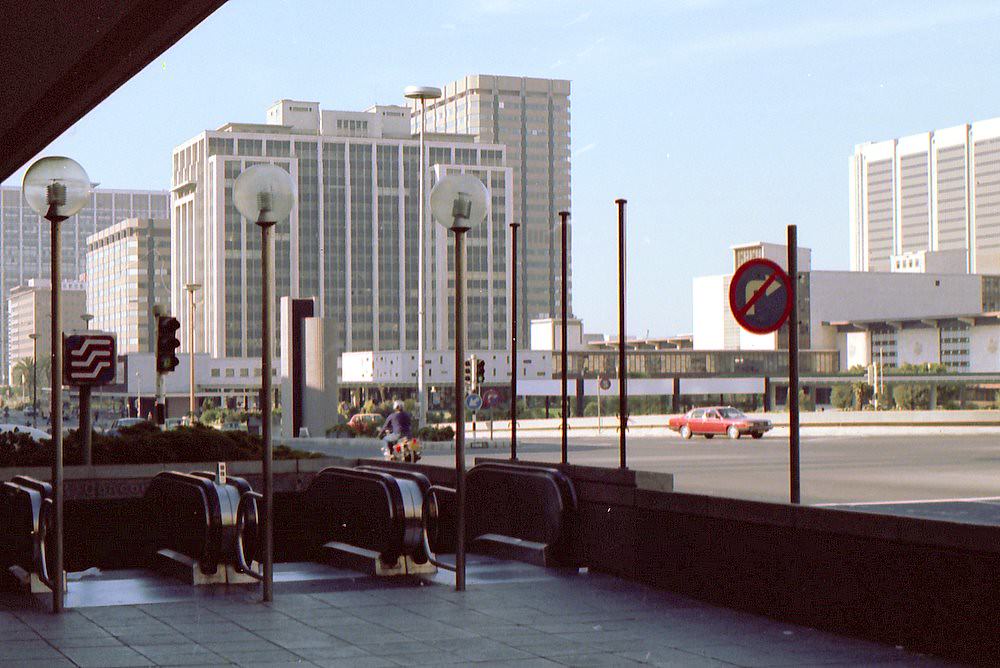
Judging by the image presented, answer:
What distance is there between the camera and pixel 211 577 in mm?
11227

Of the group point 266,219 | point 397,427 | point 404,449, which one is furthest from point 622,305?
point 404,449

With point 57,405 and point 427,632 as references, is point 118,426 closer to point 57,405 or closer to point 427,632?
point 57,405

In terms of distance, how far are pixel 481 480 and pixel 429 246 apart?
117 m

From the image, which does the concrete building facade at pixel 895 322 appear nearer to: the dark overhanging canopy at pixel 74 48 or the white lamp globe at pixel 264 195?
the white lamp globe at pixel 264 195

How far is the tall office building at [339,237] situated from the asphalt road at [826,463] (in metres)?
46.8

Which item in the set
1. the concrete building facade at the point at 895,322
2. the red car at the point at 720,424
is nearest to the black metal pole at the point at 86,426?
the red car at the point at 720,424

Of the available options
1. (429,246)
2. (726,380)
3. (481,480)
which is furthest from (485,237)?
(481,480)

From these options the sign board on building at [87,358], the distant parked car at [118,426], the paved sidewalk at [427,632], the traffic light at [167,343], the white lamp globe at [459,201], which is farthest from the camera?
the traffic light at [167,343]

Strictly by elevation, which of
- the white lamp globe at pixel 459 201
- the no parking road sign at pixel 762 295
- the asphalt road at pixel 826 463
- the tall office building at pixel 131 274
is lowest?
the asphalt road at pixel 826 463

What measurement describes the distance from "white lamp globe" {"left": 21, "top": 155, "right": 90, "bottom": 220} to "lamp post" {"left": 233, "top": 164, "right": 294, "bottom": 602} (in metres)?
1.28

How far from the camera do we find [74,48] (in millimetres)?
8883

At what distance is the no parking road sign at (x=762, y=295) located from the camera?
1058cm

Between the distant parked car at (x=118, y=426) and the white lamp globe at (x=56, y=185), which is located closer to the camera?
the white lamp globe at (x=56, y=185)

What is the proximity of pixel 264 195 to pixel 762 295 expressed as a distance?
4188 mm
